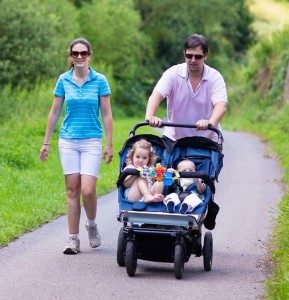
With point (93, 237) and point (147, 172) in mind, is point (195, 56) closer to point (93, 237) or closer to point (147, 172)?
point (147, 172)

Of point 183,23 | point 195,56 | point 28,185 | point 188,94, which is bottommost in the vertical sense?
point 28,185

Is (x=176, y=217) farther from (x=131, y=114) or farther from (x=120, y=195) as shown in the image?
(x=131, y=114)

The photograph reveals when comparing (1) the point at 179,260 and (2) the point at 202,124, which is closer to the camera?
(1) the point at 179,260

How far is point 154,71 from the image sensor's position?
2729 inches

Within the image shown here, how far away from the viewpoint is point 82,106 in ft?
34.6

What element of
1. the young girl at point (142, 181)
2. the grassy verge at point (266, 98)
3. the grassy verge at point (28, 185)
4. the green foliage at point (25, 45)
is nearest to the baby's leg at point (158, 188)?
the young girl at point (142, 181)

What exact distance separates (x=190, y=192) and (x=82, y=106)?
167 centimetres

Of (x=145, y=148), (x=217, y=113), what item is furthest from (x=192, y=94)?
(x=145, y=148)

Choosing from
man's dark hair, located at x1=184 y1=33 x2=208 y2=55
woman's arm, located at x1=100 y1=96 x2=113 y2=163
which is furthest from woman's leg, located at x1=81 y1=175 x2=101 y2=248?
man's dark hair, located at x1=184 y1=33 x2=208 y2=55

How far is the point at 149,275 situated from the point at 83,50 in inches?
97.8

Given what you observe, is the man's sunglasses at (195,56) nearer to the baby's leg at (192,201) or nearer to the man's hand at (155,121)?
the man's hand at (155,121)

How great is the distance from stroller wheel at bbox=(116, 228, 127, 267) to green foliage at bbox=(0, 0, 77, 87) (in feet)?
96.3

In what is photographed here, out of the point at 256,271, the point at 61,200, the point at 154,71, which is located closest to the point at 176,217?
the point at 256,271

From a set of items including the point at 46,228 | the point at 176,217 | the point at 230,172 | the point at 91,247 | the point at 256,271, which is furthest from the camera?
the point at 230,172
